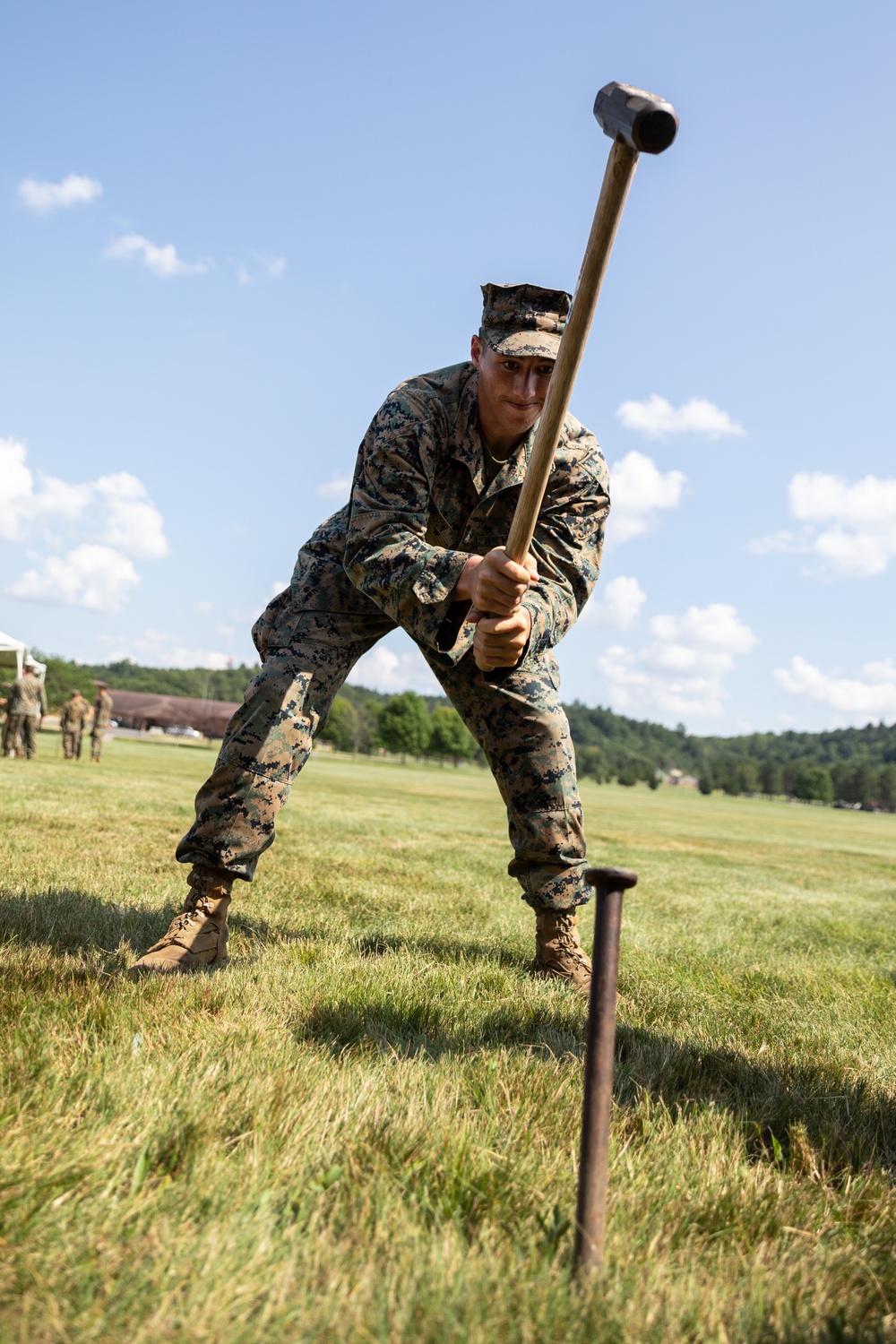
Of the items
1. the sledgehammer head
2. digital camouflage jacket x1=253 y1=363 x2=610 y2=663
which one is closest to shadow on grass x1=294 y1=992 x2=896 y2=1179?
digital camouflage jacket x1=253 y1=363 x2=610 y2=663

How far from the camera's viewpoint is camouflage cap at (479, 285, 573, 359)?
3.34 m

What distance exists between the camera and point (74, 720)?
79.8 ft

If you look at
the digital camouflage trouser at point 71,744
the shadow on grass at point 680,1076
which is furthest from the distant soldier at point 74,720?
the shadow on grass at point 680,1076

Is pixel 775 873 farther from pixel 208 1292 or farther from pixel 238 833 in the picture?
pixel 208 1292

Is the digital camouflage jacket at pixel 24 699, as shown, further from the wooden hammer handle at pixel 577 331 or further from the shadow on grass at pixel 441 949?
the wooden hammer handle at pixel 577 331

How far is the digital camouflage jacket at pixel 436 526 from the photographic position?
335 cm

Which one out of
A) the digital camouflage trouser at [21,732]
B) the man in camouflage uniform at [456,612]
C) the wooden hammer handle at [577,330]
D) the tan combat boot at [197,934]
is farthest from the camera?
the digital camouflage trouser at [21,732]

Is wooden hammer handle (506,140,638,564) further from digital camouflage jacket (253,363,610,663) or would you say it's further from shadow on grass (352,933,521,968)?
shadow on grass (352,933,521,968)

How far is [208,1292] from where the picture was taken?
4.40 ft

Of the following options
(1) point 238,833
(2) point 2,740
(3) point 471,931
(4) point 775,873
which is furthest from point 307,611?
(2) point 2,740

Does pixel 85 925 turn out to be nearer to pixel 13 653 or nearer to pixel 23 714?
pixel 23 714

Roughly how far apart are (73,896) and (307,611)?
1821 millimetres

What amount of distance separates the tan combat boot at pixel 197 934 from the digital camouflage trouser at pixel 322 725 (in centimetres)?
8

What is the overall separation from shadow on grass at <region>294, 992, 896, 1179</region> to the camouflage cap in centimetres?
226
